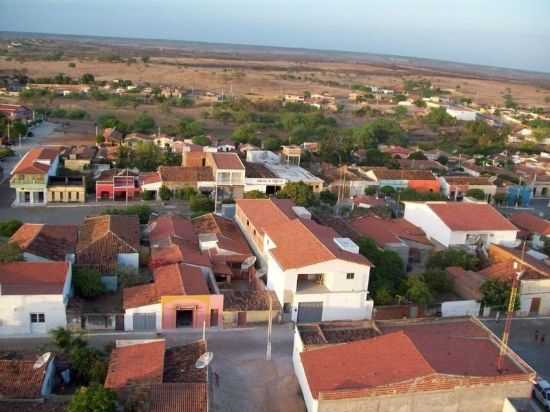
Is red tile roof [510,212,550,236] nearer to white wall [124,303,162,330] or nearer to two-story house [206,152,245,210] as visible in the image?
two-story house [206,152,245,210]

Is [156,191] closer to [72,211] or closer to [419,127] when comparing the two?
[72,211]

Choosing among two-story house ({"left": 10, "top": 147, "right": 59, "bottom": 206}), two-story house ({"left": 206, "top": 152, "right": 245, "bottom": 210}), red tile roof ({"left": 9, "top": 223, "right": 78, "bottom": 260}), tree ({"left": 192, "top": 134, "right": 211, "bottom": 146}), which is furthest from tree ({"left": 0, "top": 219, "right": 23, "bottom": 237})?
tree ({"left": 192, "top": 134, "right": 211, "bottom": 146})

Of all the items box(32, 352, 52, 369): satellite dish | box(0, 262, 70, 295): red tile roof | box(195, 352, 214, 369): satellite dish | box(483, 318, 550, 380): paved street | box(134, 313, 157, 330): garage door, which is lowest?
box(483, 318, 550, 380): paved street

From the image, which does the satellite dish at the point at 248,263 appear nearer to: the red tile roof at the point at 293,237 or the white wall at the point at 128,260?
the red tile roof at the point at 293,237

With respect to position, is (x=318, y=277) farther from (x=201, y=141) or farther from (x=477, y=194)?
(x=201, y=141)

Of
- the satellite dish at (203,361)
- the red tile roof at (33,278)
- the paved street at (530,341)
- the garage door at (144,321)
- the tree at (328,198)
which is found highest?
the red tile roof at (33,278)

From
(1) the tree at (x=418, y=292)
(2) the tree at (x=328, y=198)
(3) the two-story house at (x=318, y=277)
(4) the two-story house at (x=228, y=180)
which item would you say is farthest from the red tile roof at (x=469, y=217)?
(4) the two-story house at (x=228, y=180)
